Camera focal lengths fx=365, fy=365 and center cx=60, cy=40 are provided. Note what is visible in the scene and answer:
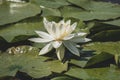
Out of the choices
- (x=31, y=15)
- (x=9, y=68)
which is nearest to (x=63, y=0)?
(x=31, y=15)

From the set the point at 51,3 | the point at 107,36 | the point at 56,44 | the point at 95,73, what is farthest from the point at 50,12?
the point at 95,73

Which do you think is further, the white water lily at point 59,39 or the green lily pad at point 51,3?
the green lily pad at point 51,3

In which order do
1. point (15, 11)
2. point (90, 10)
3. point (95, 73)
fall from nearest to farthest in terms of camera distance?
point (95, 73)
point (15, 11)
point (90, 10)

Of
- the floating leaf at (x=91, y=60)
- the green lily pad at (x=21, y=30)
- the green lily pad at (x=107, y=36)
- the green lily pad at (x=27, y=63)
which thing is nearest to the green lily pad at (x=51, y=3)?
the green lily pad at (x=21, y=30)

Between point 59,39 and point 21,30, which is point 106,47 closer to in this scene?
point 59,39

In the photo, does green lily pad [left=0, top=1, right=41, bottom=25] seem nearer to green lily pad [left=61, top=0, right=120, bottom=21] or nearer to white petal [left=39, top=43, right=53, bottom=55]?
green lily pad [left=61, top=0, right=120, bottom=21]

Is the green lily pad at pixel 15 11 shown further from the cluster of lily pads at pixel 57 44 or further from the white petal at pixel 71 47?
the white petal at pixel 71 47

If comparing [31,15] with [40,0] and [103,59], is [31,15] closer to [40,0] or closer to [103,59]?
[40,0]
